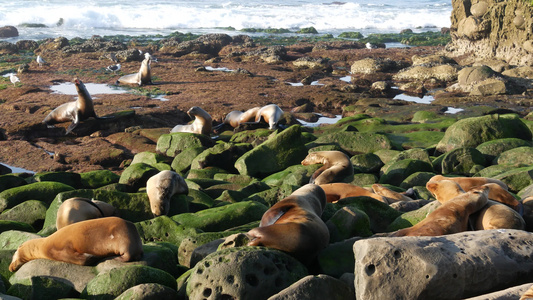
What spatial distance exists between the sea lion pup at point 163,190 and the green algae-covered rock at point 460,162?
4682 mm

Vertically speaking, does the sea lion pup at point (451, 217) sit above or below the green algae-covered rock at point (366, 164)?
above

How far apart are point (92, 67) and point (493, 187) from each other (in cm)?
2508

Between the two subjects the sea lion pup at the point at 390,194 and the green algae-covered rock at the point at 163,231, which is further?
the sea lion pup at the point at 390,194

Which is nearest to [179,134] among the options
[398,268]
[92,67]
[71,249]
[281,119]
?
[281,119]

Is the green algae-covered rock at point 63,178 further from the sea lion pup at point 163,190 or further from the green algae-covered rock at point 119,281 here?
the green algae-covered rock at point 119,281

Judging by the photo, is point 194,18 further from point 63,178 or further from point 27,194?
point 27,194

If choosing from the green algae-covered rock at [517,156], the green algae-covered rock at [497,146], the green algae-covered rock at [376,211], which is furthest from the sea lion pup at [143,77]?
the green algae-covered rock at [376,211]

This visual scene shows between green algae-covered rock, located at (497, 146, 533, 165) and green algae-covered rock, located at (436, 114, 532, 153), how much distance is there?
1347mm

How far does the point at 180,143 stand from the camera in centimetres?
1279

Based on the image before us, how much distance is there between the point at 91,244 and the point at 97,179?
5.20 m

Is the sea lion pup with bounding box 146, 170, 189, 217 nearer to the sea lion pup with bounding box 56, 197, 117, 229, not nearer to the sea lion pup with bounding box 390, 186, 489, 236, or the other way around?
the sea lion pup with bounding box 56, 197, 117, 229

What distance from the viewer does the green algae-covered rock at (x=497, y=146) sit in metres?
10.4

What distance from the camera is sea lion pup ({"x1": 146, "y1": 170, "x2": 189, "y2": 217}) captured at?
739 cm

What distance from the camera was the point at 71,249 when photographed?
5.16 m
